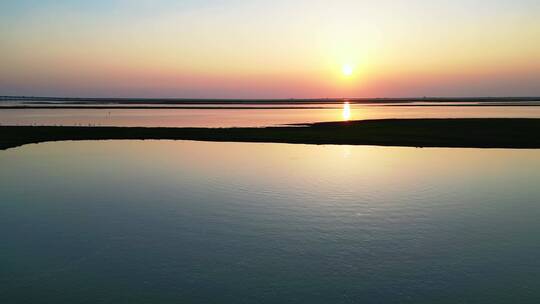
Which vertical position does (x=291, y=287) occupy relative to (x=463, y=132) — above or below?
below

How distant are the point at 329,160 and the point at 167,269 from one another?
69.7ft

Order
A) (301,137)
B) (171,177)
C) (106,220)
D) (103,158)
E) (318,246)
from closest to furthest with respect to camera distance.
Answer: (318,246) < (106,220) < (171,177) < (103,158) < (301,137)

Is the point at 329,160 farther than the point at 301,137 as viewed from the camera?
No

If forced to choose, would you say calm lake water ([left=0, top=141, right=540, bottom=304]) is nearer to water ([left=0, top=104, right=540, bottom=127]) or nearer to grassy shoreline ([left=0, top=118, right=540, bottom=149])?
grassy shoreline ([left=0, top=118, right=540, bottom=149])

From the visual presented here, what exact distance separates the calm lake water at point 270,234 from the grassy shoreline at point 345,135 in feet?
44.0

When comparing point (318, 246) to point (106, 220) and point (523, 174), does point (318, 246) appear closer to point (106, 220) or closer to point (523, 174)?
point (106, 220)

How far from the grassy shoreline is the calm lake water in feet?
44.0

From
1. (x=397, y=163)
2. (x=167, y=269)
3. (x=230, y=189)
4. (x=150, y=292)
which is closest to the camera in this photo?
(x=150, y=292)

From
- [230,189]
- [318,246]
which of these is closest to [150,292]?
[318,246]

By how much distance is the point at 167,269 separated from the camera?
38.3 feet

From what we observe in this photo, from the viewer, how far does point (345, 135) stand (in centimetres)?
4869

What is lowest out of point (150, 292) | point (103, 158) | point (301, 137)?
point (150, 292)

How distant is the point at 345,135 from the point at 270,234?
35.1 metres

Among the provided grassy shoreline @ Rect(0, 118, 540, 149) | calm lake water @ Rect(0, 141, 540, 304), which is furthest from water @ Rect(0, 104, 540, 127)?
calm lake water @ Rect(0, 141, 540, 304)
